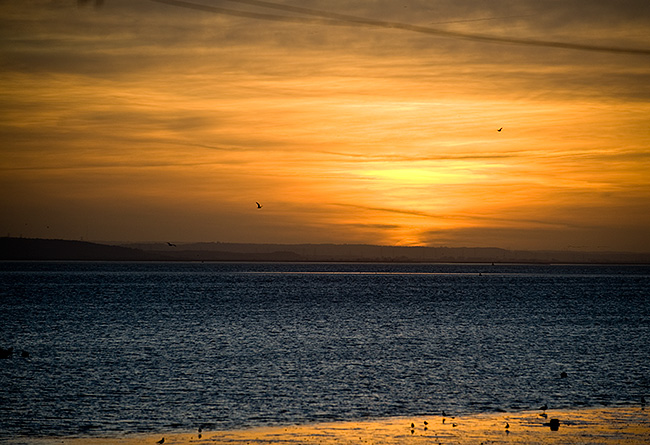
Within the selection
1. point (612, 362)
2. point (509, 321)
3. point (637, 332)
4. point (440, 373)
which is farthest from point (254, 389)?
point (509, 321)

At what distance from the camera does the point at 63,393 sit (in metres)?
36.2

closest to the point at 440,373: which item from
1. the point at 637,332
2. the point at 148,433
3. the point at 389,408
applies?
the point at 389,408

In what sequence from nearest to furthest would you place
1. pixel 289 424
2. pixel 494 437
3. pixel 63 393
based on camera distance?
1. pixel 494 437
2. pixel 289 424
3. pixel 63 393

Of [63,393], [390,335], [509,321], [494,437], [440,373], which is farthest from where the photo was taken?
[509,321]

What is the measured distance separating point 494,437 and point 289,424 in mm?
7889

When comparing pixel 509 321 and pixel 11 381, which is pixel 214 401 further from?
pixel 509 321

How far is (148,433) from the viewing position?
28.0 metres

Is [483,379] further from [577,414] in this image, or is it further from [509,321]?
[509,321]

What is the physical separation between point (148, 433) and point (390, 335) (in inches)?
1642

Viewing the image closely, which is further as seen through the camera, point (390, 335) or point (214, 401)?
point (390, 335)

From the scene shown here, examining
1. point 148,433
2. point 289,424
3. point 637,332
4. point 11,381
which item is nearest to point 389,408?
point 289,424

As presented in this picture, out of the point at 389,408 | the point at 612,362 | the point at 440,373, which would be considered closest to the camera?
the point at 389,408

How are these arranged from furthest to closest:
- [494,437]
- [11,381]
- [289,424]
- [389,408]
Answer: [11,381], [389,408], [289,424], [494,437]

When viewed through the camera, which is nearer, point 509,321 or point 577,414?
point 577,414
